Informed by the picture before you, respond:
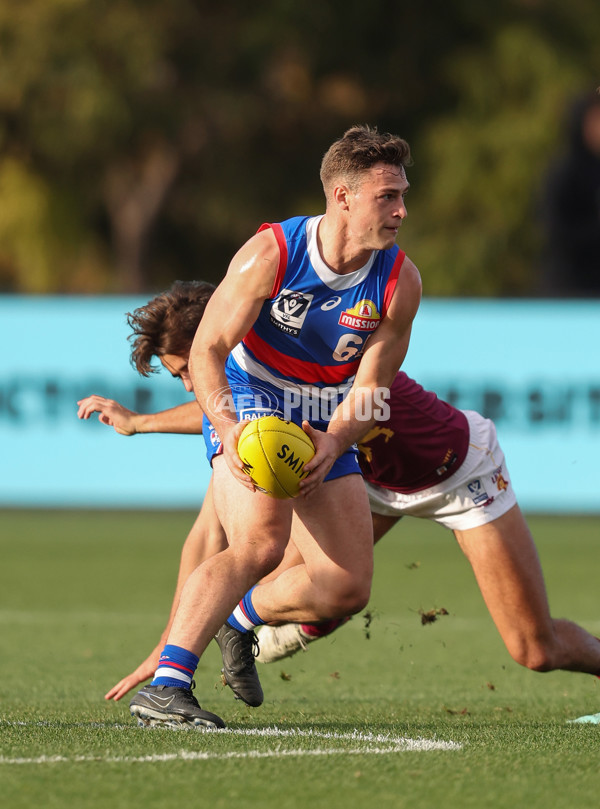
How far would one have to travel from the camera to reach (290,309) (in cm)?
538

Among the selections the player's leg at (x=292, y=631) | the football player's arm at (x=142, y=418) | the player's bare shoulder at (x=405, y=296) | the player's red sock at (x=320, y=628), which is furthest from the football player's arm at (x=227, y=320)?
the player's red sock at (x=320, y=628)

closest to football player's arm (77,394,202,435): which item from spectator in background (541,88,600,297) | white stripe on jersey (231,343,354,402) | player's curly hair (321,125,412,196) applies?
white stripe on jersey (231,343,354,402)

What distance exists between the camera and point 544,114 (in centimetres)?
2405

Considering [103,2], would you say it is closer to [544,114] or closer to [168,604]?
[544,114]

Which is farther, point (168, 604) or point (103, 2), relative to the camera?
point (103, 2)

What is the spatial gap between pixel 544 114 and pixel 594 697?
61.7ft

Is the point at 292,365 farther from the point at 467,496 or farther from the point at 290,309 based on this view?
the point at 467,496

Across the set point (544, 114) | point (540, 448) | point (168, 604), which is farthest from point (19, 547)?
point (544, 114)

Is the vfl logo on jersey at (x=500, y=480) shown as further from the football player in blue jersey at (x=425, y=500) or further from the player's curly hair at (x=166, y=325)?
the player's curly hair at (x=166, y=325)

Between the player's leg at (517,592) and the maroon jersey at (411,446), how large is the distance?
307mm

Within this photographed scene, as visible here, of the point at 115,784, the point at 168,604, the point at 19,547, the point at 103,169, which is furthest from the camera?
the point at 103,169

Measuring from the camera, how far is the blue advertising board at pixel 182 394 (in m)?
13.4

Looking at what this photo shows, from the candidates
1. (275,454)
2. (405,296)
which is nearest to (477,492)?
(405,296)

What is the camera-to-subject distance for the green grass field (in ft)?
14.0
